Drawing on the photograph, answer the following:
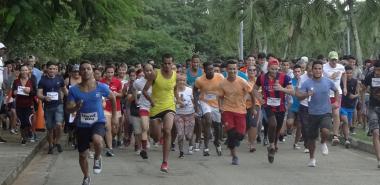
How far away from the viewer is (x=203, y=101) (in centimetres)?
1517

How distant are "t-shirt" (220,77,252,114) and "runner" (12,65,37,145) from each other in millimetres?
4967

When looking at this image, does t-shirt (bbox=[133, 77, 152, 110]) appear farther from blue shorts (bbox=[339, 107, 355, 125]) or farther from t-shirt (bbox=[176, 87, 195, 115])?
blue shorts (bbox=[339, 107, 355, 125])

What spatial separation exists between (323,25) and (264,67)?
36.4 ft

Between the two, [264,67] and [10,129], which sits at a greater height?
[264,67]

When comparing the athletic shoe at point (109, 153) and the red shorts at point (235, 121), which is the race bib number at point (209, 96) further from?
the athletic shoe at point (109, 153)

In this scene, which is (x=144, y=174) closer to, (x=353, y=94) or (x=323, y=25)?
(x=353, y=94)

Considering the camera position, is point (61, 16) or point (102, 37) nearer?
point (61, 16)

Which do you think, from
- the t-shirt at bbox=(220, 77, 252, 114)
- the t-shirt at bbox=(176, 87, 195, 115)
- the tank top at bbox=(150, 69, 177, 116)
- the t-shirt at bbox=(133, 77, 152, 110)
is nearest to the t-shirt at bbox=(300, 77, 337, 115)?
the t-shirt at bbox=(220, 77, 252, 114)

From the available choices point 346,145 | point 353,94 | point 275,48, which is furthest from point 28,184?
point 275,48

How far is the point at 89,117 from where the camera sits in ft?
34.3

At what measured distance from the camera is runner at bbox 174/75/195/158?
1493 cm

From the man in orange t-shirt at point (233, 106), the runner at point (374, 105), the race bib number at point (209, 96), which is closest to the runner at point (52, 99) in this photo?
the race bib number at point (209, 96)

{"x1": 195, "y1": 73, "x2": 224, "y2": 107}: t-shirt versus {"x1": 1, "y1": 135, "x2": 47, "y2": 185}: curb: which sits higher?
{"x1": 195, "y1": 73, "x2": 224, "y2": 107}: t-shirt

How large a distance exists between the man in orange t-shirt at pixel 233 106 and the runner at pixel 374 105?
2084 mm
